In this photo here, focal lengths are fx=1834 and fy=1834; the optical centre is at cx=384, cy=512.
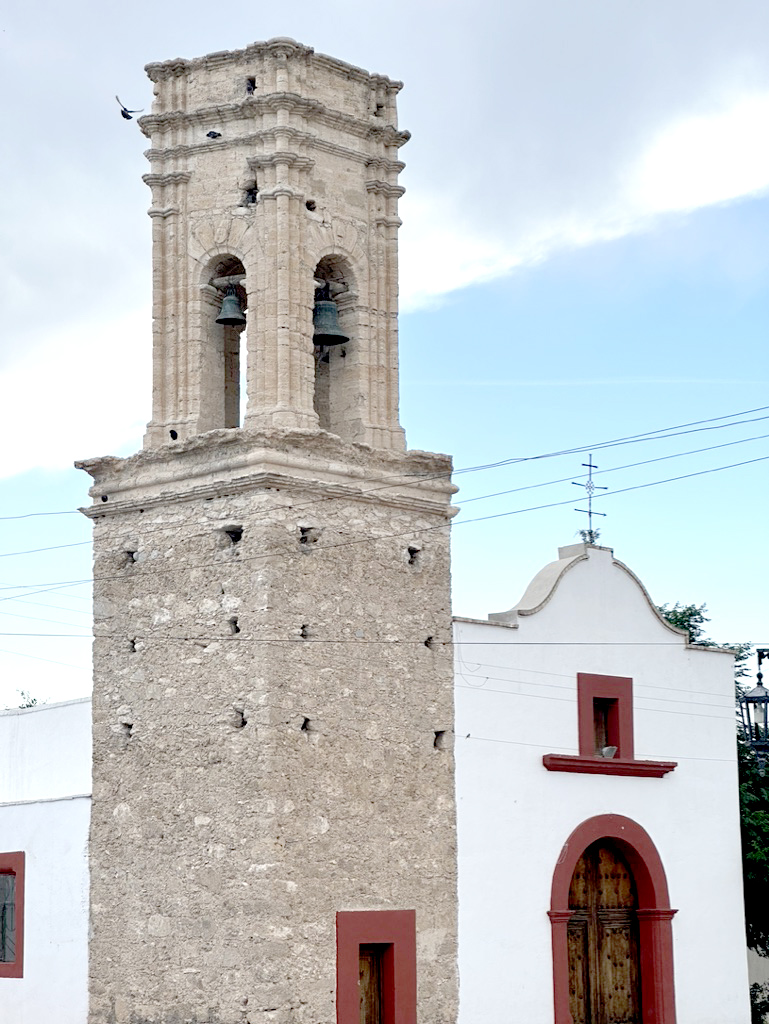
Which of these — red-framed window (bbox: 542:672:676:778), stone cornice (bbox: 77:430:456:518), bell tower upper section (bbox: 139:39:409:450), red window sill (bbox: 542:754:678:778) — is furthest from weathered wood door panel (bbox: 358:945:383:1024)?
bell tower upper section (bbox: 139:39:409:450)

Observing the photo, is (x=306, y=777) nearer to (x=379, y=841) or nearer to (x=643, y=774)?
(x=379, y=841)

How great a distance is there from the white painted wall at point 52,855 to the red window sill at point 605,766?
540cm

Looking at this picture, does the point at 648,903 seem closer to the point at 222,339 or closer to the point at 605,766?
the point at 605,766

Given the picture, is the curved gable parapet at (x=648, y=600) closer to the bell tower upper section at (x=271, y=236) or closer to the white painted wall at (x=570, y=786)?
the white painted wall at (x=570, y=786)

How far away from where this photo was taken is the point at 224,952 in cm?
1848

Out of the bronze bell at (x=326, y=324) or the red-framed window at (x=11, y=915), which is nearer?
the bronze bell at (x=326, y=324)

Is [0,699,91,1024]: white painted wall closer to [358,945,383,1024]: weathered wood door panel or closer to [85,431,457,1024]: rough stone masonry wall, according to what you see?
[85,431,457,1024]: rough stone masonry wall

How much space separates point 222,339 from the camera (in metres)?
20.8

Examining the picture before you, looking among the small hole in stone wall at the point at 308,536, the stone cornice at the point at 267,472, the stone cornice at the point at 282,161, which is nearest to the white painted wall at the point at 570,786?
the stone cornice at the point at 267,472

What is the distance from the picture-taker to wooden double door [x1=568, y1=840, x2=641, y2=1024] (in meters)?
21.7

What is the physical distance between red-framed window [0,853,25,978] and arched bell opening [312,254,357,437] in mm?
6372

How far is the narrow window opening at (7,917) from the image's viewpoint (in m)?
21.7

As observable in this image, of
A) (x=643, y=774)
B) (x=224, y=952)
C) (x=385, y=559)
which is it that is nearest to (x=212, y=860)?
(x=224, y=952)

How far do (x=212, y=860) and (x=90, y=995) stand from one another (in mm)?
2535
